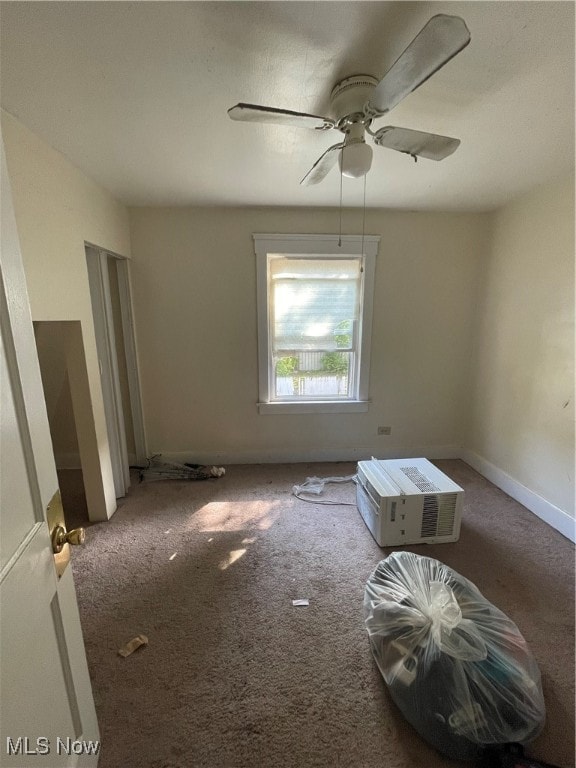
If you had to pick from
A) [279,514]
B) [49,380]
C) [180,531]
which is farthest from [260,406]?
[49,380]

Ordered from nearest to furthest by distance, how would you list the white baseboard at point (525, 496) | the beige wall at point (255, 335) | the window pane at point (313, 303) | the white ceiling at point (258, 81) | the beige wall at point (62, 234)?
the white ceiling at point (258, 81) < the beige wall at point (62, 234) < the white baseboard at point (525, 496) < the beige wall at point (255, 335) < the window pane at point (313, 303)

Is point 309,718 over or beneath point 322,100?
beneath

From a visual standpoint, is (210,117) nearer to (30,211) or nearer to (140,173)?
(140,173)

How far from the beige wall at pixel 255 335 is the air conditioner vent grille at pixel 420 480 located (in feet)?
3.25

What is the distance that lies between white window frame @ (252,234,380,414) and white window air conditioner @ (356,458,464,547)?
1131 mm

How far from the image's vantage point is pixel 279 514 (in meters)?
2.49

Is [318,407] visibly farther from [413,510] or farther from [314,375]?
[413,510]

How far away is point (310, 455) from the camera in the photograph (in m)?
3.34

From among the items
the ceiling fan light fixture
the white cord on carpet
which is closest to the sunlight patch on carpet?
the white cord on carpet

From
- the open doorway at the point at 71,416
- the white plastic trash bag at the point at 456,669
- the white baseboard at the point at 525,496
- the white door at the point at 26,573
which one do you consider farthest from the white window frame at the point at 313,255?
the white door at the point at 26,573

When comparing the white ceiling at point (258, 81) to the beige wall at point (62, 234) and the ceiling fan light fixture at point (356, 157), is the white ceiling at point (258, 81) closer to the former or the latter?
the beige wall at point (62, 234)

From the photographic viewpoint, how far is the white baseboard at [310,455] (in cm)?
329

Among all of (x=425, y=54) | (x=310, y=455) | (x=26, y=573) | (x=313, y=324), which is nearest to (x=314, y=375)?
(x=313, y=324)

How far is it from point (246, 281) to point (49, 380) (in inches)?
80.5
